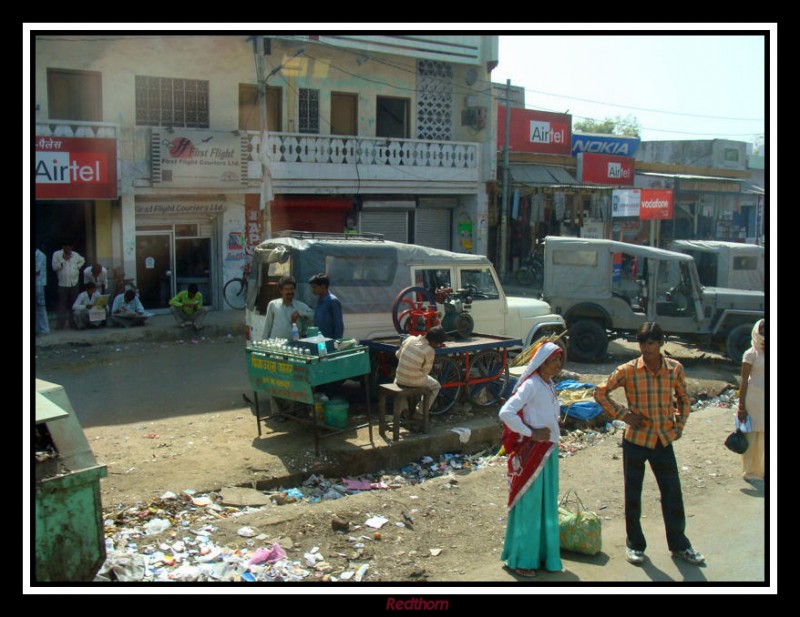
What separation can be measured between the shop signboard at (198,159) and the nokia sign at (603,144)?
585 inches

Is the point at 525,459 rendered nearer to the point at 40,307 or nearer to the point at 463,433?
the point at 463,433

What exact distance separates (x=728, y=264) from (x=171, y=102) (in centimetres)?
1229

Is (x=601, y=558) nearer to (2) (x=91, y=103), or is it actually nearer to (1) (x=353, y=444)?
(1) (x=353, y=444)

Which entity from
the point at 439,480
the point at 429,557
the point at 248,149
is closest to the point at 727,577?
the point at 429,557

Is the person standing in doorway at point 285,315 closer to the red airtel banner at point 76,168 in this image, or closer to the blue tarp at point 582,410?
the blue tarp at point 582,410

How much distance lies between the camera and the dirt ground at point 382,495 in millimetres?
5727

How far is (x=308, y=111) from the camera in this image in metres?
20.4

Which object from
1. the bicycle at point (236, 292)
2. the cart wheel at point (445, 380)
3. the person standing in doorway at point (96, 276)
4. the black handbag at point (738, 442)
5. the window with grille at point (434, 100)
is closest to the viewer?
the black handbag at point (738, 442)

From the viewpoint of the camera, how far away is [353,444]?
8.11 meters

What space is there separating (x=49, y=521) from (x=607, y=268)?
10.3m

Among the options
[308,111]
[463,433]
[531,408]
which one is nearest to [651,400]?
[531,408]

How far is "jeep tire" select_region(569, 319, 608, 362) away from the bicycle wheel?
27.0 feet

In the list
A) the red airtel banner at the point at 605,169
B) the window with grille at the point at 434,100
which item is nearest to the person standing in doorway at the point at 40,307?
the window with grille at the point at 434,100

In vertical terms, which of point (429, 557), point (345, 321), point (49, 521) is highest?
point (345, 321)
